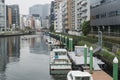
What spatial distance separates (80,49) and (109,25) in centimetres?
3030

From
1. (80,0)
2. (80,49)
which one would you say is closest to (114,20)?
(80,49)

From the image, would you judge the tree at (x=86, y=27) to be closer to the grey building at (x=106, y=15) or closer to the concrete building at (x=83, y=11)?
the grey building at (x=106, y=15)

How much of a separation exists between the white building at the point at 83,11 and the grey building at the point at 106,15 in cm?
2289

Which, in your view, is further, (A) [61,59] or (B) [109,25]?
(B) [109,25]

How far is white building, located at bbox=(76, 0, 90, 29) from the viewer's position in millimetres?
126312

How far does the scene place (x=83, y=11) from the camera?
5374 inches

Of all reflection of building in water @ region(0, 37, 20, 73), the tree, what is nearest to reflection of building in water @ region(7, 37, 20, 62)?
reflection of building in water @ region(0, 37, 20, 73)

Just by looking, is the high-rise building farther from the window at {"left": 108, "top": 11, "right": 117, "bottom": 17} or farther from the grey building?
the window at {"left": 108, "top": 11, "right": 117, "bottom": 17}

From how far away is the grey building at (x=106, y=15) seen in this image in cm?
7531

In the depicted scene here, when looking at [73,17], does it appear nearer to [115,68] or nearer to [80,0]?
[80,0]

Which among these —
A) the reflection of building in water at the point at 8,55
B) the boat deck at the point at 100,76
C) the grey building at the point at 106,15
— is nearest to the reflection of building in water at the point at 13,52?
the reflection of building in water at the point at 8,55

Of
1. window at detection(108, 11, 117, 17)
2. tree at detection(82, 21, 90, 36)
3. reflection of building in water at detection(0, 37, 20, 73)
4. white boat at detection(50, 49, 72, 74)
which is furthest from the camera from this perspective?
tree at detection(82, 21, 90, 36)

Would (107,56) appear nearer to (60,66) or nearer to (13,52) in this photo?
(60,66)

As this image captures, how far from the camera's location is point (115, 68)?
2797cm
